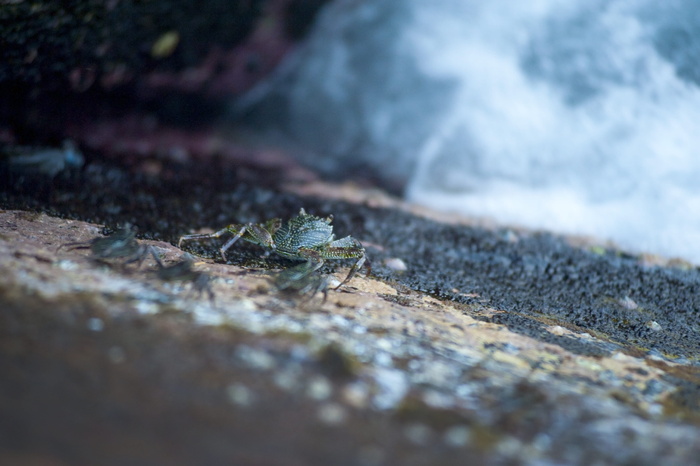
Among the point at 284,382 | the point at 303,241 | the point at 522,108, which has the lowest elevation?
the point at 284,382

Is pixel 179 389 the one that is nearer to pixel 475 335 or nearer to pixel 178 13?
pixel 475 335

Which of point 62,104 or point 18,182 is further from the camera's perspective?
point 62,104

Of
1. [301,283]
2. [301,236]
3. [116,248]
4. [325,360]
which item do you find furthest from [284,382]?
[301,236]

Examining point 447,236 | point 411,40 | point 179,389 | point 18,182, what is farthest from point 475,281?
point 411,40

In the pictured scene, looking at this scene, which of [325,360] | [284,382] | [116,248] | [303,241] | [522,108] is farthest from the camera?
[522,108]

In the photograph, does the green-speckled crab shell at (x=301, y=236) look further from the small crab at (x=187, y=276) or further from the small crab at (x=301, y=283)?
the small crab at (x=187, y=276)

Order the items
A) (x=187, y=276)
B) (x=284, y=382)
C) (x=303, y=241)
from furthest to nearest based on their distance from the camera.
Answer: (x=303, y=241) < (x=187, y=276) < (x=284, y=382)

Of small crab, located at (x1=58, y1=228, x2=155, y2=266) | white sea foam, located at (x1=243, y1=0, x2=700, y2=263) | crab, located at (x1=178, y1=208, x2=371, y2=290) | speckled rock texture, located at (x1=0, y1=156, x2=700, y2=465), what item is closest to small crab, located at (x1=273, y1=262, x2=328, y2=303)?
speckled rock texture, located at (x1=0, y1=156, x2=700, y2=465)

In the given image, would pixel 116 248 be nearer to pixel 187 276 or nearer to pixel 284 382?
pixel 187 276

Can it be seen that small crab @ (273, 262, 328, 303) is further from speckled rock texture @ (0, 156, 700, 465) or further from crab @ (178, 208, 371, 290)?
crab @ (178, 208, 371, 290)
